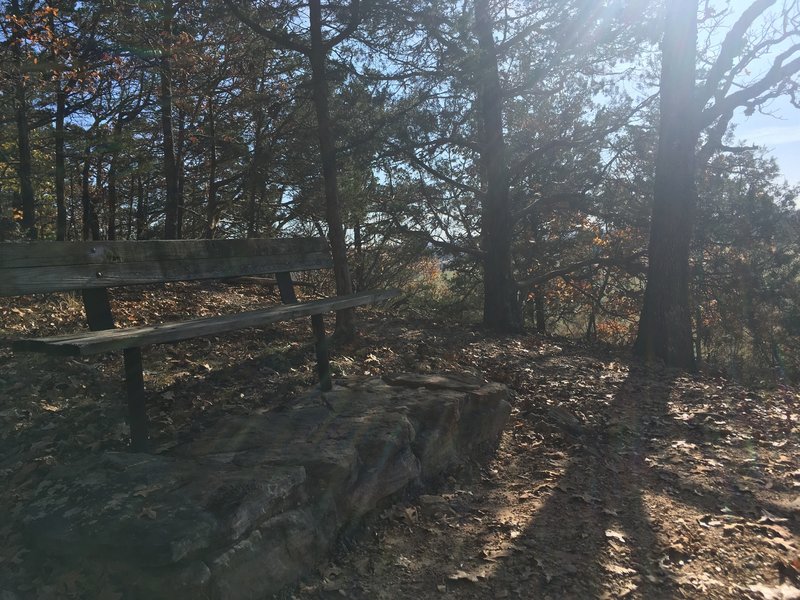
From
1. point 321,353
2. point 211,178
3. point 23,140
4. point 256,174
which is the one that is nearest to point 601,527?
point 321,353

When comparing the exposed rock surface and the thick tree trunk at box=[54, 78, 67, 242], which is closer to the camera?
the exposed rock surface

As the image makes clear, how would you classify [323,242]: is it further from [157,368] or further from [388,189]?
[388,189]

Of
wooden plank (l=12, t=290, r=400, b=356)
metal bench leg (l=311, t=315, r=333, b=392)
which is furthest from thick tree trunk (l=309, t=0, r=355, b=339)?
wooden plank (l=12, t=290, r=400, b=356)

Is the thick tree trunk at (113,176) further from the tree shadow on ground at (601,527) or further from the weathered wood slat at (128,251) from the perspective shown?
the tree shadow on ground at (601,527)

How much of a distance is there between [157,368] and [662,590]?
12.1 feet

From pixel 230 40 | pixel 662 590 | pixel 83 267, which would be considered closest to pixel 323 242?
pixel 83 267

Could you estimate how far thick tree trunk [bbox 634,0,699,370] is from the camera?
7902mm

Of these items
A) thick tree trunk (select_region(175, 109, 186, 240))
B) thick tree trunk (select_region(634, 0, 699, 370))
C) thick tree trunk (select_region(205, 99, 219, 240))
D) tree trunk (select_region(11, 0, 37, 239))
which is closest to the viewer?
thick tree trunk (select_region(634, 0, 699, 370))

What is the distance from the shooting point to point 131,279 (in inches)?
139

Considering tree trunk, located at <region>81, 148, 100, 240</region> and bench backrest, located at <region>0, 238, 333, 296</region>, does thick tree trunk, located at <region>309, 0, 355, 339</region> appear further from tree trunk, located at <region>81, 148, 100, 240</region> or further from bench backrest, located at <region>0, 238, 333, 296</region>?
tree trunk, located at <region>81, 148, 100, 240</region>

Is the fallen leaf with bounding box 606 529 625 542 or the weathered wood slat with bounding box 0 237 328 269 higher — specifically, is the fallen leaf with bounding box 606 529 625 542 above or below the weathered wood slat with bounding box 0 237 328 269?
below

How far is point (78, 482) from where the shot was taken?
2.54m

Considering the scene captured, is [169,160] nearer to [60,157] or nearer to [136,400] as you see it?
[60,157]

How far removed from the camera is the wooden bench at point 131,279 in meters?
2.82
